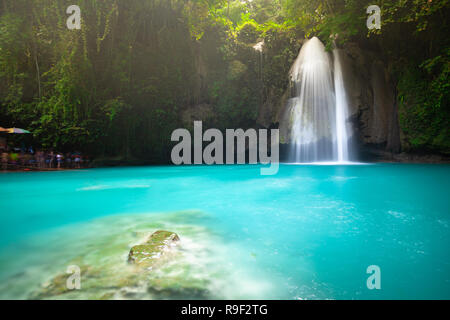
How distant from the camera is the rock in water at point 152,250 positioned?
1859 millimetres

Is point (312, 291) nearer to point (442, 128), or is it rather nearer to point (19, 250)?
point (19, 250)

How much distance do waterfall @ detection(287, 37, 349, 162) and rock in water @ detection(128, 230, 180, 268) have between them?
12.6 m

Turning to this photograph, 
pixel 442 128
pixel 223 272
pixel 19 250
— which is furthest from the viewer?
pixel 442 128

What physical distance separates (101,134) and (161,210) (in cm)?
1044

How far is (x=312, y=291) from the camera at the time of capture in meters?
1.48

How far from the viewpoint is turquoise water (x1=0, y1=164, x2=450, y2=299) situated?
1.56 m

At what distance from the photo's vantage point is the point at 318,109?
13320 millimetres

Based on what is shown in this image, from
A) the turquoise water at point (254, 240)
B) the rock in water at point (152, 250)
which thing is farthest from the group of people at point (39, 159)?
the rock in water at point (152, 250)

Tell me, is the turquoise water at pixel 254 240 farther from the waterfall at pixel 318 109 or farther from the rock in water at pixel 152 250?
the waterfall at pixel 318 109

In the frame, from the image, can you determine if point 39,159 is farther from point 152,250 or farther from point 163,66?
point 152,250

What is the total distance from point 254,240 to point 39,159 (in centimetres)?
1198

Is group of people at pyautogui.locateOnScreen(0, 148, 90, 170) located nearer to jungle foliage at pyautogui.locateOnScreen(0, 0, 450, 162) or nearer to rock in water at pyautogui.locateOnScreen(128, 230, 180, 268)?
jungle foliage at pyautogui.locateOnScreen(0, 0, 450, 162)

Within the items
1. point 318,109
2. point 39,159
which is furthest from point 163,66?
point 318,109
